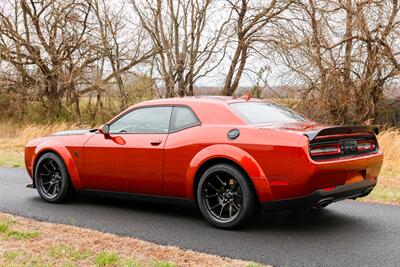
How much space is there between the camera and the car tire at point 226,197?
Result: 5.72m

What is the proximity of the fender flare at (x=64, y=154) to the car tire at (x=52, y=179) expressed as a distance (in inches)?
3.0

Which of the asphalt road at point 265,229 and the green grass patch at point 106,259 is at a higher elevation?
the green grass patch at point 106,259

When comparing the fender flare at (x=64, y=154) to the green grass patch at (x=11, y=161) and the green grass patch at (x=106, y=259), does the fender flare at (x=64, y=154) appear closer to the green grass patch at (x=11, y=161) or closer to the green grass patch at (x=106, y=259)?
the green grass patch at (x=106, y=259)

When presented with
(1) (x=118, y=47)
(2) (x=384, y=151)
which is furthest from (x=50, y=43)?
(2) (x=384, y=151)

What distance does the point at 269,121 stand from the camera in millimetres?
6273

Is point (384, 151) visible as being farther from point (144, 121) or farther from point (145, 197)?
point (145, 197)

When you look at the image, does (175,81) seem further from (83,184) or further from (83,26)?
(83,184)

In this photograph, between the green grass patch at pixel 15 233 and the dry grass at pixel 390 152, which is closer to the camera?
the green grass patch at pixel 15 233

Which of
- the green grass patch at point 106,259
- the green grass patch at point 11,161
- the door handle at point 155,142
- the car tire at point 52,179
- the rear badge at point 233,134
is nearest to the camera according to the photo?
the green grass patch at point 106,259

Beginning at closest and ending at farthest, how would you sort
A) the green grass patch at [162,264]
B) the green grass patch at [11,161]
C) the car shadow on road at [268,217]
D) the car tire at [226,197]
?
the green grass patch at [162,264] < the car tire at [226,197] < the car shadow on road at [268,217] < the green grass patch at [11,161]

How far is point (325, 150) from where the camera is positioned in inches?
220

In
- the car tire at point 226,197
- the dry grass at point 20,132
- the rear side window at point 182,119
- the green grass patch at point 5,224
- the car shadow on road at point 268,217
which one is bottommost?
the dry grass at point 20,132

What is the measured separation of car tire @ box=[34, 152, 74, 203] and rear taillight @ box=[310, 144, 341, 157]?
3.56 metres

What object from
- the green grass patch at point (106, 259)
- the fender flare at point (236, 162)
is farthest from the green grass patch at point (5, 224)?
the fender flare at point (236, 162)
